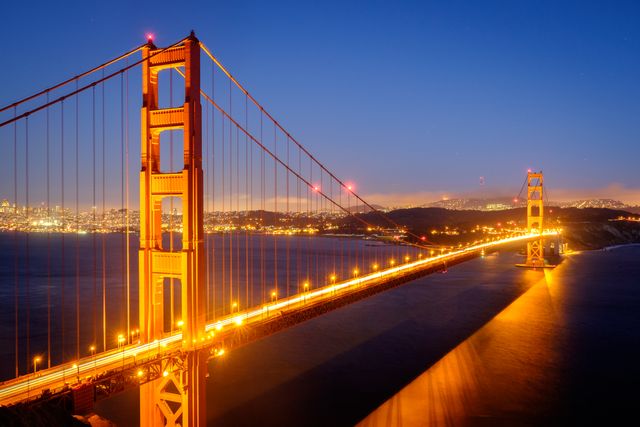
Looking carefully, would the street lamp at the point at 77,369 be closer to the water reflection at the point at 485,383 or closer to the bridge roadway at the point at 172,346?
the bridge roadway at the point at 172,346

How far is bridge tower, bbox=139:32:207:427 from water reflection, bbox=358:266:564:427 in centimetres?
522

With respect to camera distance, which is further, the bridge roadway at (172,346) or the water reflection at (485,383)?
the water reflection at (485,383)

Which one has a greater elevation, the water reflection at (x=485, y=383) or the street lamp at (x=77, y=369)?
the street lamp at (x=77, y=369)

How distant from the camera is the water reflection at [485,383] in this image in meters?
12.8

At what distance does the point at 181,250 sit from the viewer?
933cm

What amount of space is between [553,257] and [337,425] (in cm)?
4642

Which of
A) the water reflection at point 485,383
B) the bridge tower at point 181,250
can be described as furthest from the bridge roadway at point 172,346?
the water reflection at point 485,383

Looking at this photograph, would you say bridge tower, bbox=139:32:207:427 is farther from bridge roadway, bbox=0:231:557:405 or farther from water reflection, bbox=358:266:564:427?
→ water reflection, bbox=358:266:564:427

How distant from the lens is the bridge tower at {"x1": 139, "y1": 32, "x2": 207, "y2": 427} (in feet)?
29.5

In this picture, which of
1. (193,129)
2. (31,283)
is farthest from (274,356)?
(31,283)

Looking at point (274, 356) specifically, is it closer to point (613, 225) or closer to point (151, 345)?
point (151, 345)

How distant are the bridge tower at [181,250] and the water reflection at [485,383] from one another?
5223 mm

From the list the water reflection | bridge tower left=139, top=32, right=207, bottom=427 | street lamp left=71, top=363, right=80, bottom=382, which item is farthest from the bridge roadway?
the water reflection

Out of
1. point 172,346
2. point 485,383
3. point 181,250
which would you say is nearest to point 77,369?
point 172,346
